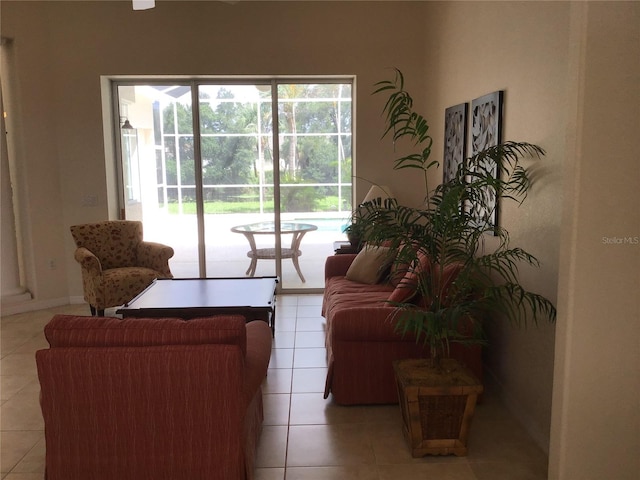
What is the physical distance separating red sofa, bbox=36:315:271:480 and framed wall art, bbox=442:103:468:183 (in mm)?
2702

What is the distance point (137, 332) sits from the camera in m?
2.13

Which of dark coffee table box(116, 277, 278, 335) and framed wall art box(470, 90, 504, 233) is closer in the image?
framed wall art box(470, 90, 504, 233)

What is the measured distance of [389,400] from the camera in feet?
10.8

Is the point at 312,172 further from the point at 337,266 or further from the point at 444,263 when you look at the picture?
the point at 444,263

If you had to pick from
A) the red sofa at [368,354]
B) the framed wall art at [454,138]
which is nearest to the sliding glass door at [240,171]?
the framed wall art at [454,138]

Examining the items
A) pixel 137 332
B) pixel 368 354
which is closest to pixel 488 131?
pixel 368 354

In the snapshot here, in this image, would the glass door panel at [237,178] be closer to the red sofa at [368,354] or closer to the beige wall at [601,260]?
the red sofa at [368,354]

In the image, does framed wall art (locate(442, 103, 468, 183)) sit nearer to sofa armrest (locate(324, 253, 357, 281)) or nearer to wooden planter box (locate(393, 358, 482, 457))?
sofa armrest (locate(324, 253, 357, 281))

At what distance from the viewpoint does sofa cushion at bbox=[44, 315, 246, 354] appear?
2.11 m

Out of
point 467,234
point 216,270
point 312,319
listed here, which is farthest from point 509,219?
point 216,270

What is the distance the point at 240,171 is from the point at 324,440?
3.79 m

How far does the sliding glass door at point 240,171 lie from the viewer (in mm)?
5914

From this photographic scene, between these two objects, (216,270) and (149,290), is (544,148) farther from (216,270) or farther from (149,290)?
(216,270)

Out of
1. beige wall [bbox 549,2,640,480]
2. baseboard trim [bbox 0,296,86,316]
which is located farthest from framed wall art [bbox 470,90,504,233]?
baseboard trim [bbox 0,296,86,316]
